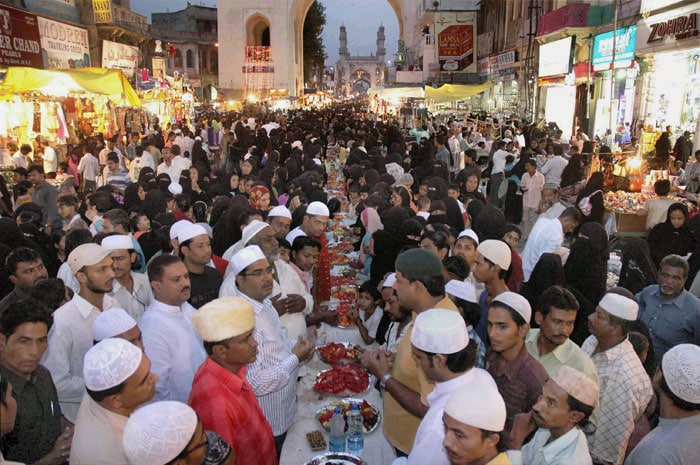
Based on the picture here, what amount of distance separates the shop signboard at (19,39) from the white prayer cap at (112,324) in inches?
562

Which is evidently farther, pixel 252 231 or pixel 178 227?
pixel 178 227

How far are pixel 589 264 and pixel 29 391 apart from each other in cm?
449

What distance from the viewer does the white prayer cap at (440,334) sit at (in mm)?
2344

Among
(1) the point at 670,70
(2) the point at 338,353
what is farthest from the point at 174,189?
(1) the point at 670,70

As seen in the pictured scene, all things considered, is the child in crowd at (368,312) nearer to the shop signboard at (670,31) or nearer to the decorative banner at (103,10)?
the shop signboard at (670,31)

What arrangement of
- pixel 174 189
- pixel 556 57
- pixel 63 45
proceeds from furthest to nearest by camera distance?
pixel 556 57 < pixel 63 45 < pixel 174 189

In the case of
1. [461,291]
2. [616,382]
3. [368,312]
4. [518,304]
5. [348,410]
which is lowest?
[348,410]

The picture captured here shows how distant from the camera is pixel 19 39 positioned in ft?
49.0

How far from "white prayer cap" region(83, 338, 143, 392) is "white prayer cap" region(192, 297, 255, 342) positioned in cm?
31

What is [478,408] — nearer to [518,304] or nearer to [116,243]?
[518,304]

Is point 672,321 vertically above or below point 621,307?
below

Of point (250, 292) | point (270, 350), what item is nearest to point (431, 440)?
point (270, 350)

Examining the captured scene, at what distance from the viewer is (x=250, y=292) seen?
10.9ft

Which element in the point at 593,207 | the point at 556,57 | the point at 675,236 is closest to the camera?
the point at 675,236
